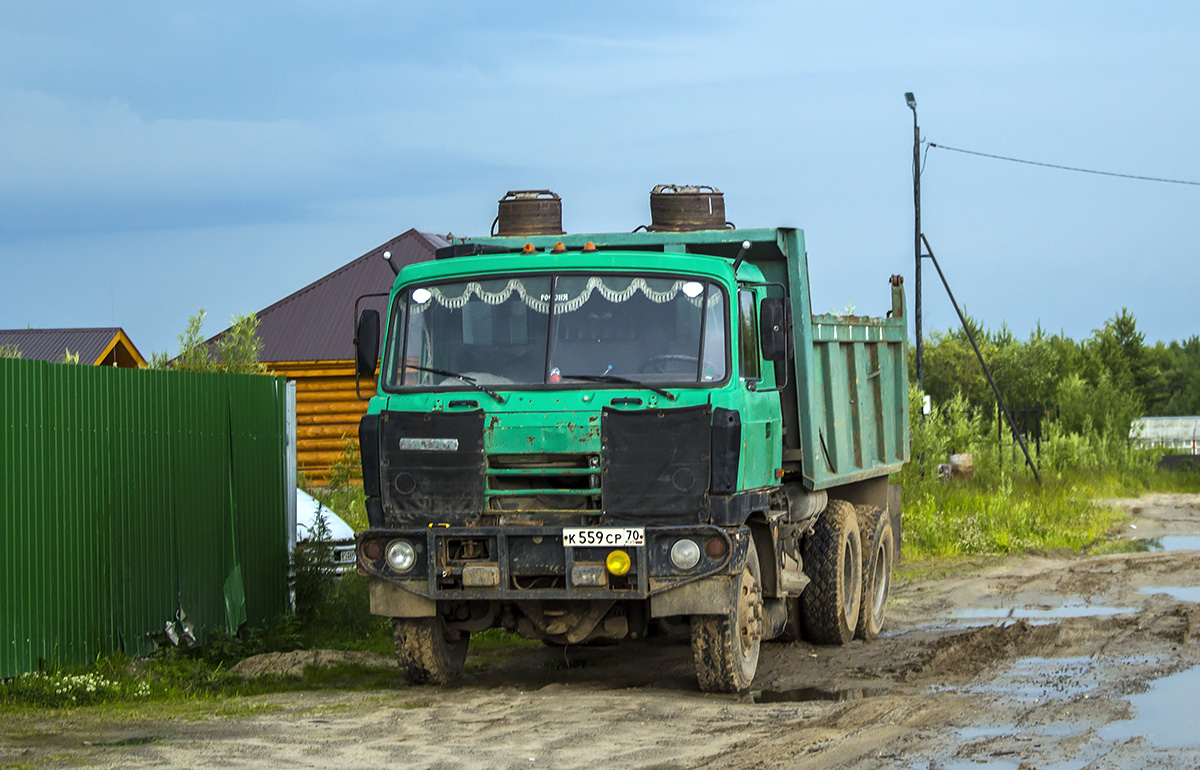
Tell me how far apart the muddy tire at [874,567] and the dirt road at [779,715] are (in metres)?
0.25

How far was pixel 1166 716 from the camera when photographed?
324 inches

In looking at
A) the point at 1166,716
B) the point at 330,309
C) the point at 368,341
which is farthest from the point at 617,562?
the point at 330,309

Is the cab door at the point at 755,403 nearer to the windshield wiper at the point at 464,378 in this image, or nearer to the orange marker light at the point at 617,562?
the orange marker light at the point at 617,562

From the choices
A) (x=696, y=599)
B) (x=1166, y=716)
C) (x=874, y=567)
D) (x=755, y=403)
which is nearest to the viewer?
(x=1166, y=716)

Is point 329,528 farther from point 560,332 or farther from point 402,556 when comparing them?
point 560,332

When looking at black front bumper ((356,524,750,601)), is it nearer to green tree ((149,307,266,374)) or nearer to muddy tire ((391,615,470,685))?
muddy tire ((391,615,470,685))

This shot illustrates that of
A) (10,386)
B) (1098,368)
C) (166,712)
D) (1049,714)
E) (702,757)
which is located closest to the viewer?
(702,757)

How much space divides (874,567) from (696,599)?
4.70 m

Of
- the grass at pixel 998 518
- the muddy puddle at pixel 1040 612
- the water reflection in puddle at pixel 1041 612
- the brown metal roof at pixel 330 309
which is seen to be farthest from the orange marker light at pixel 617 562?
the brown metal roof at pixel 330 309

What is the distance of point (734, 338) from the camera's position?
9289 millimetres

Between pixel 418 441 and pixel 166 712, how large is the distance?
2282 millimetres

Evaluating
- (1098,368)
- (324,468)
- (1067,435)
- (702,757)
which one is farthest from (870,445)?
(1098,368)

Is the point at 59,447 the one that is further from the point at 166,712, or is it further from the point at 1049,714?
the point at 1049,714

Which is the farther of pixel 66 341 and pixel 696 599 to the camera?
pixel 66 341
